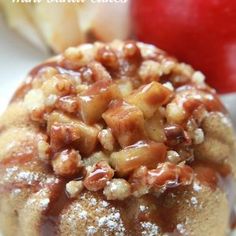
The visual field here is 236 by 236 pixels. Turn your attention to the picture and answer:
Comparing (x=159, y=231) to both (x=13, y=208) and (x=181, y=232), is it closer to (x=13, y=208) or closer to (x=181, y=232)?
(x=181, y=232)

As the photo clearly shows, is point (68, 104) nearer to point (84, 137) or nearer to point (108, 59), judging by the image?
point (84, 137)

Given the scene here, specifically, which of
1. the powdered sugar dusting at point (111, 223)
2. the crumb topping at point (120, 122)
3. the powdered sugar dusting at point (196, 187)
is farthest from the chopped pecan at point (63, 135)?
the powdered sugar dusting at point (196, 187)

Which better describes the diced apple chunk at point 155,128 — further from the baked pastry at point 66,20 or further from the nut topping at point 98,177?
the baked pastry at point 66,20

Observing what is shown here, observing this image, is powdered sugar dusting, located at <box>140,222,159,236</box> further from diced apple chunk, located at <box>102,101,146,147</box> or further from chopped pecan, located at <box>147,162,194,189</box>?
diced apple chunk, located at <box>102,101,146,147</box>

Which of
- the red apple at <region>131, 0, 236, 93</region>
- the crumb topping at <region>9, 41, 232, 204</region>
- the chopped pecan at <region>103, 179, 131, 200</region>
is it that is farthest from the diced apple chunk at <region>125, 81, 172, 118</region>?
the red apple at <region>131, 0, 236, 93</region>

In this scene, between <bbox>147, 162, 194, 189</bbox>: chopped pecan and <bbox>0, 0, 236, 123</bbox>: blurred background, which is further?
<bbox>0, 0, 236, 123</bbox>: blurred background

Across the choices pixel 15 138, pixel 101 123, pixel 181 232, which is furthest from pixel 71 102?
pixel 181 232

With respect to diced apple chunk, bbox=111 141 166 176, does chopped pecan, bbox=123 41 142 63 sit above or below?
above
